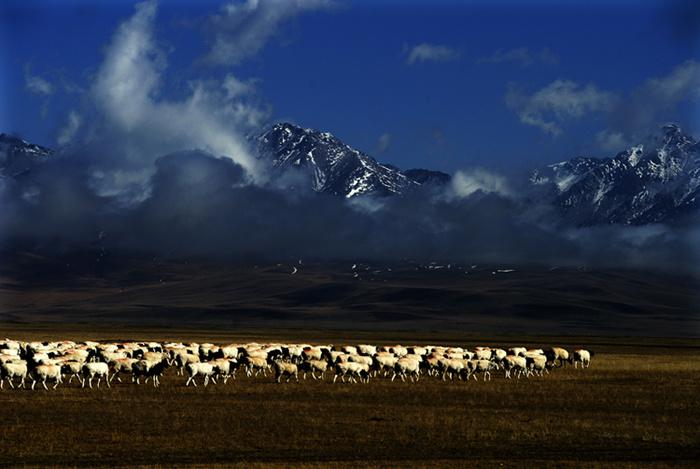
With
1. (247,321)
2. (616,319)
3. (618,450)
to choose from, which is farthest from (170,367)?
(616,319)

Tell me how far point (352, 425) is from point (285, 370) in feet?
45.9

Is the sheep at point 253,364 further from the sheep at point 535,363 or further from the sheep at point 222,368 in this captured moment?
the sheep at point 535,363

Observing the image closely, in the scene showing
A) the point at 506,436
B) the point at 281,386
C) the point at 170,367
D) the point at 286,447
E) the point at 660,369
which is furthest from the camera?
the point at 660,369

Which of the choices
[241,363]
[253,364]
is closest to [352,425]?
[253,364]

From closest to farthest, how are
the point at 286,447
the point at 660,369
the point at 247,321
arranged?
1. the point at 286,447
2. the point at 660,369
3. the point at 247,321

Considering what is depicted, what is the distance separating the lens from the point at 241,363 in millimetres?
45312

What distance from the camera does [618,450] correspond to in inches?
958

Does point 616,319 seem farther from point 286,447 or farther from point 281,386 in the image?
point 286,447

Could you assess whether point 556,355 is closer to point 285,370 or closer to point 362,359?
point 362,359

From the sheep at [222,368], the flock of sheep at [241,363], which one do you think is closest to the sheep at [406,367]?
the flock of sheep at [241,363]

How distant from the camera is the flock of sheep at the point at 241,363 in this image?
38.7 metres

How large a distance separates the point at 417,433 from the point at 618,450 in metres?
4.63

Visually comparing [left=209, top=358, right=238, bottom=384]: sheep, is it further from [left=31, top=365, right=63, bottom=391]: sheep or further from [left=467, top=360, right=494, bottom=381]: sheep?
[left=467, top=360, right=494, bottom=381]: sheep

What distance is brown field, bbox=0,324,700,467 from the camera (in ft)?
75.3
